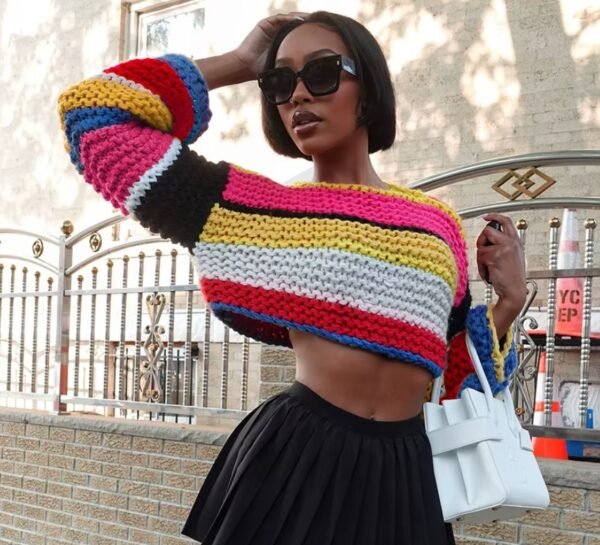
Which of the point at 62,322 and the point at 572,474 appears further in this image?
the point at 62,322

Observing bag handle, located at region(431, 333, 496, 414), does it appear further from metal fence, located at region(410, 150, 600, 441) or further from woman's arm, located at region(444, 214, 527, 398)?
metal fence, located at region(410, 150, 600, 441)

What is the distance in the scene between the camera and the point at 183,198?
6.31 feet

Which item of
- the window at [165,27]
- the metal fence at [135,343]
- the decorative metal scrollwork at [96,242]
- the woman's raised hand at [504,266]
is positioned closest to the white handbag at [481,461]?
the woman's raised hand at [504,266]

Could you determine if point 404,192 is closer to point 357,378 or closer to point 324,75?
point 324,75

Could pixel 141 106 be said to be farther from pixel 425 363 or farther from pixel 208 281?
pixel 425 363

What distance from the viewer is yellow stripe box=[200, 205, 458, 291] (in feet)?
6.26

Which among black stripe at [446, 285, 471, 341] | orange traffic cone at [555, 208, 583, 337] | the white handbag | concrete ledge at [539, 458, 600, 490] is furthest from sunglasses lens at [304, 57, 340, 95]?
orange traffic cone at [555, 208, 583, 337]

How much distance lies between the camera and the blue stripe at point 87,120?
1944 millimetres

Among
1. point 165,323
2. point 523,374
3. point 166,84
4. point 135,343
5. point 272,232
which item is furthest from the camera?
point 165,323

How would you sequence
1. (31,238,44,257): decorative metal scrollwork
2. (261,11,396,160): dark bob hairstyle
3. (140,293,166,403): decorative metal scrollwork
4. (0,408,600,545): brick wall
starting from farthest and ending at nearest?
(31,238,44,257): decorative metal scrollwork
(140,293,166,403): decorative metal scrollwork
(0,408,600,545): brick wall
(261,11,396,160): dark bob hairstyle

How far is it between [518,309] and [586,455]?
2.04 metres

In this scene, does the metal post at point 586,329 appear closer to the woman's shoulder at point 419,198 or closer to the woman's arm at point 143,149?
the woman's shoulder at point 419,198

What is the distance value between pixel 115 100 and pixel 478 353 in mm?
1001

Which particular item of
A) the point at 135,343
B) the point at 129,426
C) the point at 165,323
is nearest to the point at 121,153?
the point at 129,426
